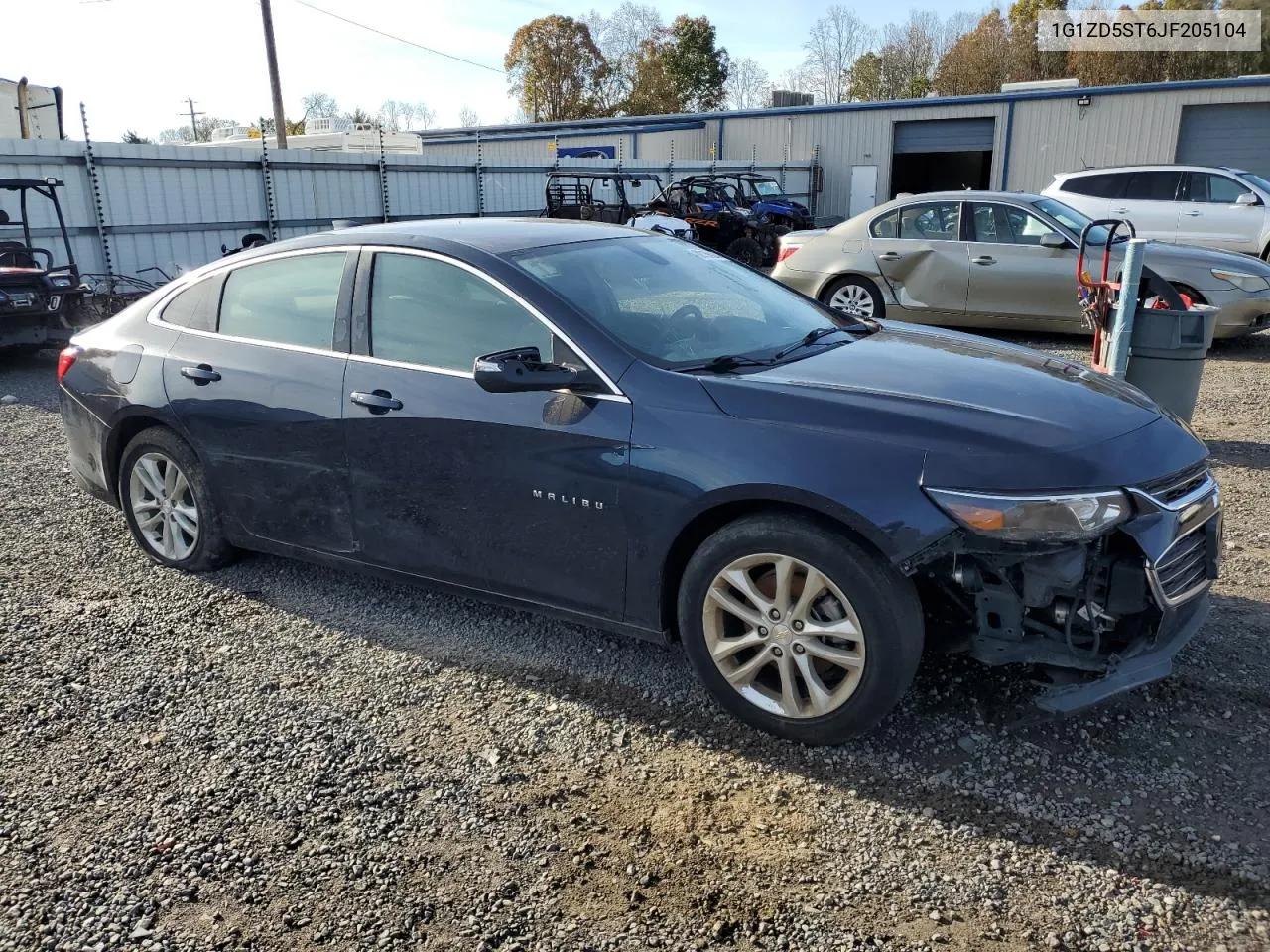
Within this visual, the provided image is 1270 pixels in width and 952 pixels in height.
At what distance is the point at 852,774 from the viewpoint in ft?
9.95

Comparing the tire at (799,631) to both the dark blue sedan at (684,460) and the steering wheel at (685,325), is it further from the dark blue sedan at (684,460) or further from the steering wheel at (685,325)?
the steering wheel at (685,325)

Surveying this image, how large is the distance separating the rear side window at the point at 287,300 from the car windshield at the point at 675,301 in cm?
88

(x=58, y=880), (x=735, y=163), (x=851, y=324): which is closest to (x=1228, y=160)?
(x=735, y=163)

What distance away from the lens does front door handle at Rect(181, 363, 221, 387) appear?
169 inches

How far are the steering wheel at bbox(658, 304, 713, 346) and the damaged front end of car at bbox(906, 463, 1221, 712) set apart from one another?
3.88 ft

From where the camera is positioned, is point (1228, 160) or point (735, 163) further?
point (735, 163)

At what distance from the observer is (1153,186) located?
14320mm

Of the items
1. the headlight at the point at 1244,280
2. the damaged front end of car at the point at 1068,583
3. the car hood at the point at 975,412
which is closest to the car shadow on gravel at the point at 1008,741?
the damaged front end of car at the point at 1068,583

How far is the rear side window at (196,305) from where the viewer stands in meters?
4.46

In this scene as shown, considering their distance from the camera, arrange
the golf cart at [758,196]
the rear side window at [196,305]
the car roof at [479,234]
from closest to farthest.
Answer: the car roof at [479,234]
the rear side window at [196,305]
the golf cart at [758,196]

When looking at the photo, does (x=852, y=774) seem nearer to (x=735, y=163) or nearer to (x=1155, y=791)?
(x=1155, y=791)

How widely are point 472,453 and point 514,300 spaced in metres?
0.58

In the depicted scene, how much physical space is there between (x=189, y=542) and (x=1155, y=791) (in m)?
4.10

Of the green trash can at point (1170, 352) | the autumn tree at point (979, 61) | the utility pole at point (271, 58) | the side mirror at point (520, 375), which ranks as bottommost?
the green trash can at point (1170, 352)
